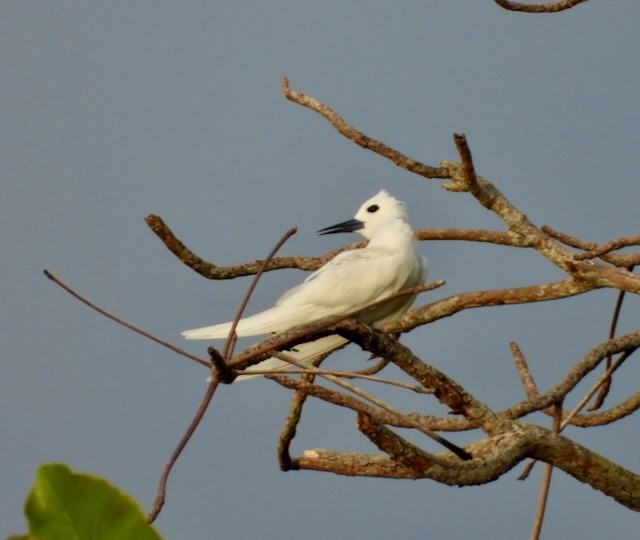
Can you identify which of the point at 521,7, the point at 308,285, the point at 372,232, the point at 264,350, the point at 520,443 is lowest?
the point at 264,350

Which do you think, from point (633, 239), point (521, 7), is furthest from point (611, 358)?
point (521, 7)

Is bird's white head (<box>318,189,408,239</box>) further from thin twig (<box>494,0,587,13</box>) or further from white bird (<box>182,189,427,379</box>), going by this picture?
thin twig (<box>494,0,587,13</box>)

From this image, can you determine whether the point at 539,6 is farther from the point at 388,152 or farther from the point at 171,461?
the point at 171,461

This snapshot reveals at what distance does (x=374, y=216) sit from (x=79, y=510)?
6.31 metres

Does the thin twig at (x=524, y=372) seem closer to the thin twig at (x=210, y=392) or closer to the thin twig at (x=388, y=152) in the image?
the thin twig at (x=388, y=152)

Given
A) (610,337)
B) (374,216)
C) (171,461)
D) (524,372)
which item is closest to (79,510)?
(171,461)

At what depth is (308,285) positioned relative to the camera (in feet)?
22.6

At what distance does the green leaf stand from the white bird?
3891 millimetres

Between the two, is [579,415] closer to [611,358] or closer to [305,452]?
[611,358]

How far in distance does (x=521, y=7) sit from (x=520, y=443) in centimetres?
299

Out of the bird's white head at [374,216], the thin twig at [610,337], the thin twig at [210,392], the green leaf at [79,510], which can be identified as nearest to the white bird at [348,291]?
the bird's white head at [374,216]

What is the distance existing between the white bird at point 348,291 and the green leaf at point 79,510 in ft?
12.8

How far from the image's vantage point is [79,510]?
2152 mm

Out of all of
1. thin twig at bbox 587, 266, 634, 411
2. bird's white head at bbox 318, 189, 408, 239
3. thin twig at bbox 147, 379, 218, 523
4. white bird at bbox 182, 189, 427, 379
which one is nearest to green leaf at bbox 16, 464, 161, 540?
thin twig at bbox 147, 379, 218, 523
